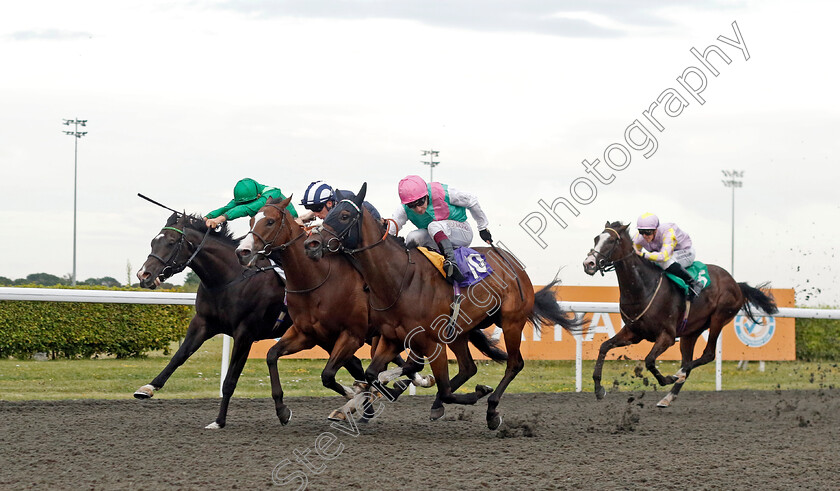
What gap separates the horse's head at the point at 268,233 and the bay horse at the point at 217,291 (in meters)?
0.72

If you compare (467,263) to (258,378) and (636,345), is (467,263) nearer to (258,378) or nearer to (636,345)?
(258,378)

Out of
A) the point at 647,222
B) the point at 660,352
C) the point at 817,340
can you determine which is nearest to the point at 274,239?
the point at 660,352

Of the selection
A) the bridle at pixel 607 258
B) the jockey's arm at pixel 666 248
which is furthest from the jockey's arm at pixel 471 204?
the jockey's arm at pixel 666 248

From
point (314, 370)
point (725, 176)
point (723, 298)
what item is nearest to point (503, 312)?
point (723, 298)

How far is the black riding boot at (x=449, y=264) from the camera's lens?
633 cm

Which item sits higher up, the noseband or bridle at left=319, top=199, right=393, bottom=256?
bridle at left=319, top=199, right=393, bottom=256

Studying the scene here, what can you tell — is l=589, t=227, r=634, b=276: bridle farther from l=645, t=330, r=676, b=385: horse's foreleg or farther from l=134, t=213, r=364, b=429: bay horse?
l=134, t=213, r=364, b=429: bay horse

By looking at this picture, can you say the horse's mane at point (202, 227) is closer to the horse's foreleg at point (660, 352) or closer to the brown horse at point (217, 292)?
the brown horse at point (217, 292)

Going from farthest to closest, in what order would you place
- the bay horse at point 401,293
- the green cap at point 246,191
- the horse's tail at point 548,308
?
the horse's tail at point 548,308 < the green cap at point 246,191 < the bay horse at point 401,293

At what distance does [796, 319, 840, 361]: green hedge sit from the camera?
14.8 m

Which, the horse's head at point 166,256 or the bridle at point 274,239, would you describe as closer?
the bridle at point 274,239

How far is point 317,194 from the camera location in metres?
6.84

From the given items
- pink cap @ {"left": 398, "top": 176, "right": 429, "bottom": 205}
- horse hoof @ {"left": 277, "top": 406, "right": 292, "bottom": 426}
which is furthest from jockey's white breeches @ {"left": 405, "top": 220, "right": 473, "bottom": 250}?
horse hoof @ {"left": 277, "top": 406, "right": 292, "bottom": 426}

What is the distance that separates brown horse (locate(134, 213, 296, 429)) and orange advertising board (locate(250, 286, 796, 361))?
494 centimetres
